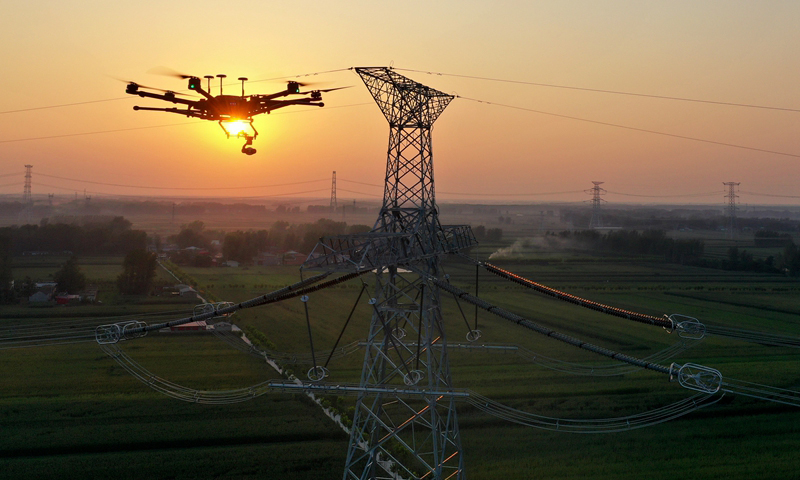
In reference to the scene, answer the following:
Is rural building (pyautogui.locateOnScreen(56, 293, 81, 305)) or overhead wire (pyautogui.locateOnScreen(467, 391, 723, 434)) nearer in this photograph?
overhead wire (pyautogui.locateOnScreen(467, 391, 723, 434))

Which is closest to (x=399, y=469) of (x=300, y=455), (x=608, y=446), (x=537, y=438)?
(x=300, y=455)

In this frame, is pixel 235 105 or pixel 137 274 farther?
pixel 137 274

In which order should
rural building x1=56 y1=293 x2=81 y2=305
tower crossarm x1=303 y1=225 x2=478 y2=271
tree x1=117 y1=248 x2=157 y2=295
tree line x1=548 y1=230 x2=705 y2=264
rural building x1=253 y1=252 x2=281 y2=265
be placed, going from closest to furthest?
tower crossarm x1=303 y1=225 x2=478 y2=271 → rural building x1=56 y1=293 x2=81 y2=305 → tree x1=117 y1=248 x2=157 y2=295 → rural building x1=253 y1=252 x2=281 y2=265 → tree line x1=548 y1=230 x2=705 y2=264

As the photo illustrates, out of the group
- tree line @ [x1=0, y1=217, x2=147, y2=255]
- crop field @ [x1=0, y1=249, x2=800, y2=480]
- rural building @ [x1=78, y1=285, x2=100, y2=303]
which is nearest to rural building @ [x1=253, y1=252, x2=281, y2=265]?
tree line @ [x1=0, y1=217, x2=147, y2=255]

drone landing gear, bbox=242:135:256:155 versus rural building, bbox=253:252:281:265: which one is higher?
drone landing gear, bbox=242:135:256:155

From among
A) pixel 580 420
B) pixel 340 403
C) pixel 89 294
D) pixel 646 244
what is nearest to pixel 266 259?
pixel 89 294

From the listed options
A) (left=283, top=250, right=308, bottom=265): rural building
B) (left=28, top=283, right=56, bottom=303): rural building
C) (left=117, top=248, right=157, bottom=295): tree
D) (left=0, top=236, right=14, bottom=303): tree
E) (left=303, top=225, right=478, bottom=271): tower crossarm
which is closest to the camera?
(left=303, top=225, right=478, bottom=271): tower crossarm

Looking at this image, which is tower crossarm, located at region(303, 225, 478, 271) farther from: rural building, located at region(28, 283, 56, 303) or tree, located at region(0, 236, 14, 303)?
tree, located at region(0, 236, 14, 303)

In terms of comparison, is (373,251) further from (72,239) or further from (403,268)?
(72,239)
